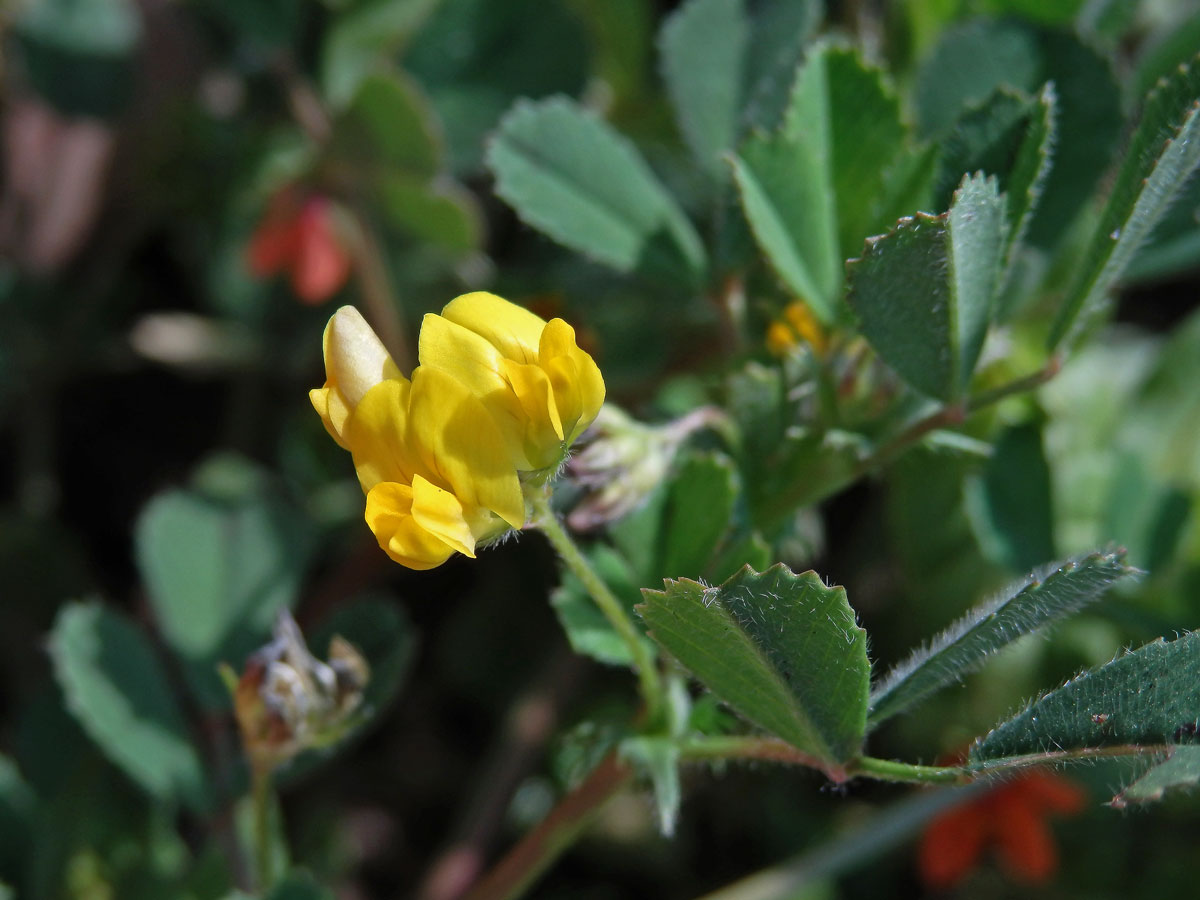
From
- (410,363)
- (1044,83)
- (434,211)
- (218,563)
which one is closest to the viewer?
(1044,83)

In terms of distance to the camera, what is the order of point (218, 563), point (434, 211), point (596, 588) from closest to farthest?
point (596, 588) → point (218, 563) → point (434, 211)

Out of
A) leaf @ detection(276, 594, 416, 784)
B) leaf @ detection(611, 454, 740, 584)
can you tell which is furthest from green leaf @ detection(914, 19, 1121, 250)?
leaf @ detection(276, 594, 416, 784)

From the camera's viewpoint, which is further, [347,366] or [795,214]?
[795,214]

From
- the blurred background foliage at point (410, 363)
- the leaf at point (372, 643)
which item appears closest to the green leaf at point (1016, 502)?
the blurred background foliage at point (410, 363)

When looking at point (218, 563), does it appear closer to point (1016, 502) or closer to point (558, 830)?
point (558, 830)

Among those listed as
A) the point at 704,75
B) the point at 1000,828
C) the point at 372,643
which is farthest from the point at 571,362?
the point at 1000,828

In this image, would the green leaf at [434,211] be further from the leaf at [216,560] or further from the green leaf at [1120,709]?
the green leaf at [1120,709]
